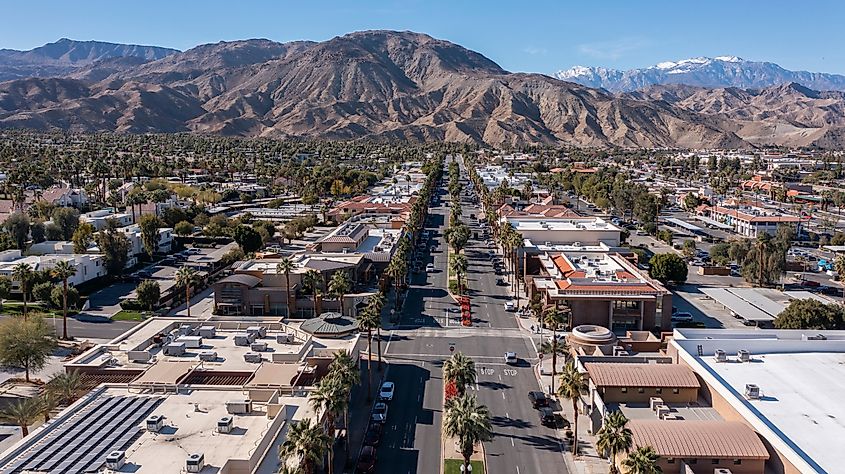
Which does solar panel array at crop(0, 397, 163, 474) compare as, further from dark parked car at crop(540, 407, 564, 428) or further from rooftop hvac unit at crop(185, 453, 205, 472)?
dark parked car at crop(540, 407, 564, 428)

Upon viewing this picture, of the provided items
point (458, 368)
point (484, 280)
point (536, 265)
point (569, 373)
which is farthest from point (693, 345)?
point (484, 280)

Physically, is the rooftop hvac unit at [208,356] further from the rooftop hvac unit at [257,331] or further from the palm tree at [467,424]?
the palm tree at [467,424]

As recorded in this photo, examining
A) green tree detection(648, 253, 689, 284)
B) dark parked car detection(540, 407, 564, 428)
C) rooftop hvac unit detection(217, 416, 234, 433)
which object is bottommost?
dark parked car detection(540, 407, 564, 428)

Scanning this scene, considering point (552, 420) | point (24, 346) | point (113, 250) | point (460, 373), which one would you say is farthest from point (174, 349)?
point (113, 250)

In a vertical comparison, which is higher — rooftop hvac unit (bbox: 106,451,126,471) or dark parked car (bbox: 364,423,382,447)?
rooftop hvac unit (bbox: 106,451,126,471)

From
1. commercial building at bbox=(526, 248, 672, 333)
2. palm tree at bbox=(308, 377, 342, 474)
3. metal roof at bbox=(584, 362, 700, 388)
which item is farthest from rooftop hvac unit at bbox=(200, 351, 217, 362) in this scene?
commercial building at bbox=(526, 248, 672, 333)

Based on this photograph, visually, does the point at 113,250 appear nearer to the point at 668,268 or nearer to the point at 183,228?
the point at 183,228

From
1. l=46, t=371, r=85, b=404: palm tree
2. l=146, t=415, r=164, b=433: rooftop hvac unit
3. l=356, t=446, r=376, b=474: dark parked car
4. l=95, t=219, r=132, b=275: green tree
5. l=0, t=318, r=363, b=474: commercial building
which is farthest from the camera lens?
l=95, t=219, r=132, b=275: green tree
